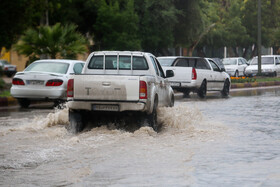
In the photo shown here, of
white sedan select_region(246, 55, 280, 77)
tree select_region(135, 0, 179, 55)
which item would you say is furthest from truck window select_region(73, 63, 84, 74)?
white sedan select_region(246, 55, 280, 77)

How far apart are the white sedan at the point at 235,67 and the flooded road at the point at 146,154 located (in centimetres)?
3487

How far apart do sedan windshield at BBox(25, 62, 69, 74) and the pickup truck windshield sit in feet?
18.5

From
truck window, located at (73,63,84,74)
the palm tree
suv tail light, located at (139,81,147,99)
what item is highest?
the palm tree

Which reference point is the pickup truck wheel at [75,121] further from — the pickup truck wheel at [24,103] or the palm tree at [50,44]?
the palm tree at [50,44]

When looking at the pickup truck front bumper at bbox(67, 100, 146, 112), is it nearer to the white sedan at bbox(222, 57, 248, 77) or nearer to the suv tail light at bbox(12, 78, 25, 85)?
the suv tail light at bbox(12, 78, 25, 85)

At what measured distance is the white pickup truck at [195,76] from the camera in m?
25.9

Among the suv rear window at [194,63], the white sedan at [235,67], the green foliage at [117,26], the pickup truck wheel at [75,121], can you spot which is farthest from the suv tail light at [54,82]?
the white sedan at [235,67]

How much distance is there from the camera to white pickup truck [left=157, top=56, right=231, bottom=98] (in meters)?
25.9

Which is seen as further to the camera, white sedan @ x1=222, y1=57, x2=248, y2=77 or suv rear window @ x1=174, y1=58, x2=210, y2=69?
white sedan @ x1=222, y1=57, x2=248, y2=77

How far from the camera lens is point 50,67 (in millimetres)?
19688

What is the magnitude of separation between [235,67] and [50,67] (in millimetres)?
32073

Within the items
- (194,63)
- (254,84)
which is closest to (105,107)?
(194,63)

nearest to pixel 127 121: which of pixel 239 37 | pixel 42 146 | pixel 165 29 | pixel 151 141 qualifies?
pixel 151 141

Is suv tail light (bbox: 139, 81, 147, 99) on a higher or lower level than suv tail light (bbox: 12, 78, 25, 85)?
higher
